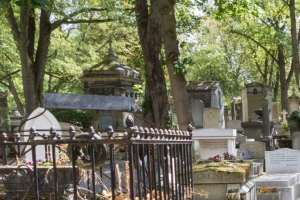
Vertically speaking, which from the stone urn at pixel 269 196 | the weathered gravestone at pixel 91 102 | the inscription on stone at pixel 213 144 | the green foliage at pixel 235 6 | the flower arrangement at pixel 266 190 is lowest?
the stone urn at pixel 269 196

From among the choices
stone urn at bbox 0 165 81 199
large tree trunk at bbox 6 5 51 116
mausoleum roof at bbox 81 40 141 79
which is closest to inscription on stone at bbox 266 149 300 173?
stone urn at bbox 0 165 81 199

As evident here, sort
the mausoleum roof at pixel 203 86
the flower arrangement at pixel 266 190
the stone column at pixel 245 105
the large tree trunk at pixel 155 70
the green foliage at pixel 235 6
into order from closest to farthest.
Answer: the flower arrangement at pixel 266 190
the large tree trunk at pixel 155 70
the green foliage at pixel 235 6
the mausoleum roof at pixel 203 86
the stone column at pixel 245 105

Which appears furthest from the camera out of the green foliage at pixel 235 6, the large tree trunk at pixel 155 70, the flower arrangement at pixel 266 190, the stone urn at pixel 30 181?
the green foliage at pixel 235 6

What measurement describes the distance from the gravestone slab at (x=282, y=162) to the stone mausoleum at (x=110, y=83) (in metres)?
10.1

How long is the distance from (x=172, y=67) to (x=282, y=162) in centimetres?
367

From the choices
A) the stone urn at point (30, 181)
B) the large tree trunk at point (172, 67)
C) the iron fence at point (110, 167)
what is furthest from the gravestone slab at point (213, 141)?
the stone urn at point (30, 181)

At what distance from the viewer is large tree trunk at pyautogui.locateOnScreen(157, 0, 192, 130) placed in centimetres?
1409

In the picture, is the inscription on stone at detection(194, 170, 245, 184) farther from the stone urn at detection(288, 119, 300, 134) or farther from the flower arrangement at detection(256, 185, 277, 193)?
the stone urn at detection(288, 119, 300, 134)

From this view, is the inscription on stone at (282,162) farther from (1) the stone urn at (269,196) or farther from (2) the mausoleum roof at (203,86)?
(2) the mausoleum roof at (203,86)

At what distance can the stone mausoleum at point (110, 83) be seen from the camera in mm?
22016

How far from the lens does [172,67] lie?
14.1 meters

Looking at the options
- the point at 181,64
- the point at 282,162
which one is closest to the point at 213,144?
the point at 282,162

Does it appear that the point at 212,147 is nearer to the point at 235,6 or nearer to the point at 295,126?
the point at 235,6

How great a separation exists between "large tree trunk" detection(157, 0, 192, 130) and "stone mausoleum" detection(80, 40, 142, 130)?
7.80 metres
